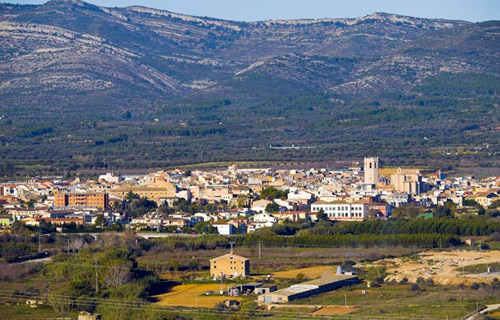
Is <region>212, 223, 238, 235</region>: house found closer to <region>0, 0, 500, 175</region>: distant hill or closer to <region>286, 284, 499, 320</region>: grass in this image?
<region>286, 284, 499, 320</region>: grass

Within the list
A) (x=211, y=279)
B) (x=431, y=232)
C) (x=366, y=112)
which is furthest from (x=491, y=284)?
(x=366, y=112)

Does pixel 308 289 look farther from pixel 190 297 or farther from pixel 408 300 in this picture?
pixel 190 297

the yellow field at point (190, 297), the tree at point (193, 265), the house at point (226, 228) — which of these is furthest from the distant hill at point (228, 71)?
the yellow field at point (190, 297)

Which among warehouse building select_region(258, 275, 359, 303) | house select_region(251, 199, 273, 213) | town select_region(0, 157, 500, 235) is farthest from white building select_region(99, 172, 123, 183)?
warehouse building select_region(258, 275, 359, 303)

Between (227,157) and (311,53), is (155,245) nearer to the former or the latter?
(227,157)

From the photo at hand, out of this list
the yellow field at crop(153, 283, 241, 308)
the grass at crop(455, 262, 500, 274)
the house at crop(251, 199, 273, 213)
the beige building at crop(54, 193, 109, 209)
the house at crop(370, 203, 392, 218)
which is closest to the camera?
the yellow field at crop(153, 283, 241, 308)

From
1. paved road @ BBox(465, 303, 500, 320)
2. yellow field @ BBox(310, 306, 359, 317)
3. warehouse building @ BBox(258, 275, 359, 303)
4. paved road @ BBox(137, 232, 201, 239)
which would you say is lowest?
yellow field @ BBox(310, 306, 359, 317)

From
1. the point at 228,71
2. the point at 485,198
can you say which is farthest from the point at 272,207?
the point at 228,71
